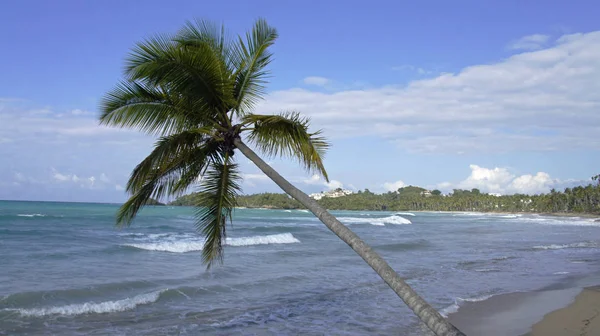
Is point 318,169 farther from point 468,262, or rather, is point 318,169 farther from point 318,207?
point 468,262

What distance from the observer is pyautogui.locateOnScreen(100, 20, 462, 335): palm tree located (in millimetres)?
6195

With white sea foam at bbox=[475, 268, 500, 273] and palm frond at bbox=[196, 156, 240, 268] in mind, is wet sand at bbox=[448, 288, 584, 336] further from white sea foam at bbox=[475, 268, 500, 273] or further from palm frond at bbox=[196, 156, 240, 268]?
palm frond at bbox=[196, 156, 240, 268]

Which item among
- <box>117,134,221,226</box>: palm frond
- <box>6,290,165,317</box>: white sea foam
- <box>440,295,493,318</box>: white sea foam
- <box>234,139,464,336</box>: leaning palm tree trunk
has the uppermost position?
<box>117,134,221,226</box>: palm frond

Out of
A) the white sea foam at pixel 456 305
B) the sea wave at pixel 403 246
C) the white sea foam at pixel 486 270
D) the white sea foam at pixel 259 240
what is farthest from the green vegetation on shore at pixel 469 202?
the white sea foam at pixel 456 305

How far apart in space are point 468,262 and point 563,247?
9.08 meters

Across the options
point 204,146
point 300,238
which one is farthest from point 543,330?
point 300,238

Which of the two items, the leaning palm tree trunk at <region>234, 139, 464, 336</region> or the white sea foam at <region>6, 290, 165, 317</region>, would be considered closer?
the leaning palm tree trunk at <region>234, 139, 464, 336</region>

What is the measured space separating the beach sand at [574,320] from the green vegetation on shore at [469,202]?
3056 inches

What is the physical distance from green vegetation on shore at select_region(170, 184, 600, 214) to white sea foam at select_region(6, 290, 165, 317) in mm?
76881

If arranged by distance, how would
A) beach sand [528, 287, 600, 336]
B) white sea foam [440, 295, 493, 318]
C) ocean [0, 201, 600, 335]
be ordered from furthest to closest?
white sea foam [440, 295, 493, 318], ocean [0, 201, 600, 335], beach sand [528, 287, 600, 336]

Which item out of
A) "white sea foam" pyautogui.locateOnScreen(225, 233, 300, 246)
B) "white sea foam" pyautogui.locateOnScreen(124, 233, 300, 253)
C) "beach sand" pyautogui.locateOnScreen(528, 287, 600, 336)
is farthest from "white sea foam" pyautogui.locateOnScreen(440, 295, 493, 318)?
"white sea foam" pyautogui.locateOnScreen(225, 233, 300, 246)

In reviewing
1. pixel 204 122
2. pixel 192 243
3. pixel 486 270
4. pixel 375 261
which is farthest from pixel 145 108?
pixel 192 243

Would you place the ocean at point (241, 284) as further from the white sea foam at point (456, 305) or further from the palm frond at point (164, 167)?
the palm frond at point (164, 167)

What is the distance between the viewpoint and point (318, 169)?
6.30m
